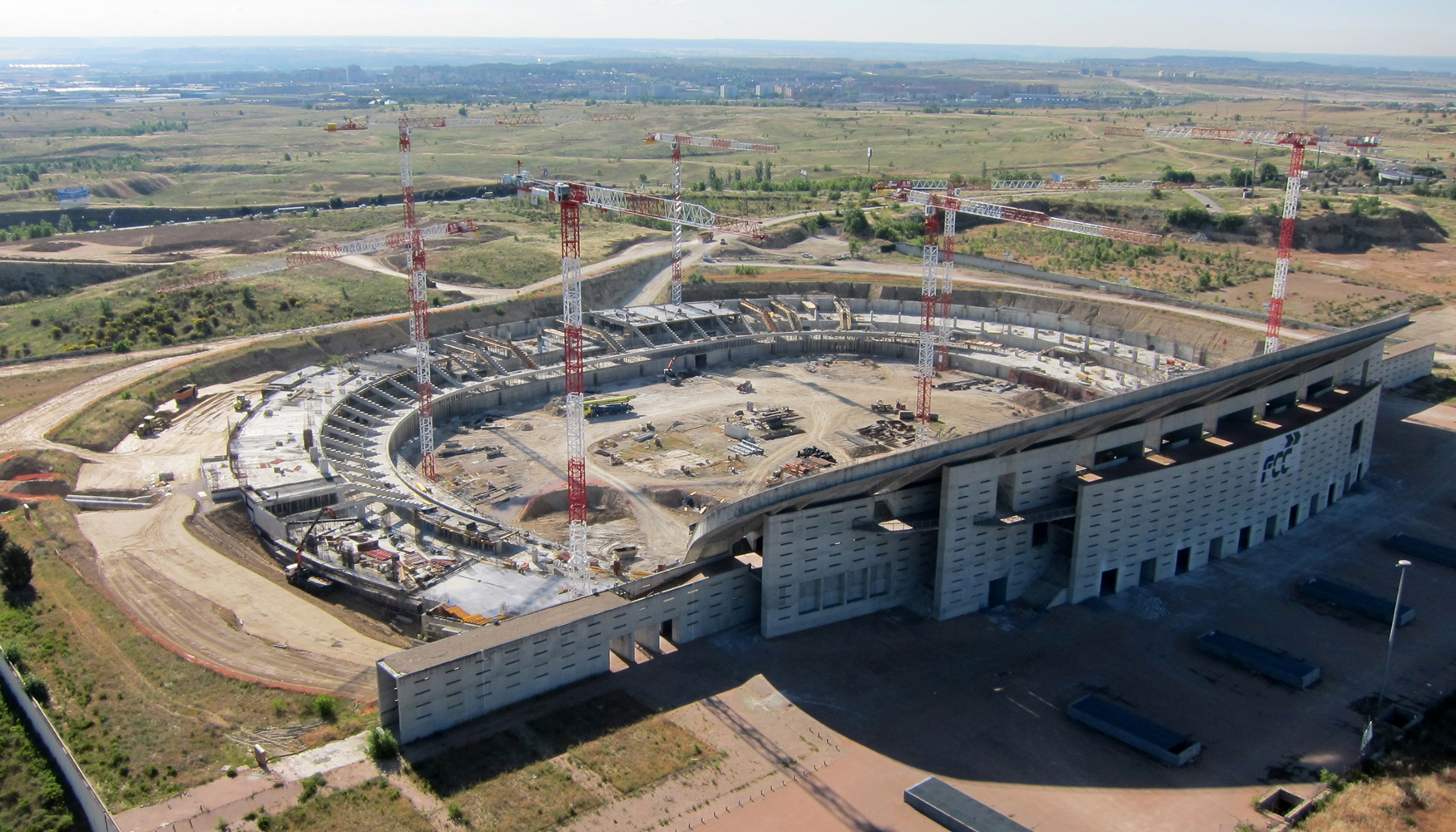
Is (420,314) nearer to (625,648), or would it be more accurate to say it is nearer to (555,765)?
(625,648)

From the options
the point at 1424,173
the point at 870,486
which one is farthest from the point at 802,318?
the point at 1424,173

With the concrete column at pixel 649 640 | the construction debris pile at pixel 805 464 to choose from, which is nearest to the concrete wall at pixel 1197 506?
the concrete column at pixel 649 640

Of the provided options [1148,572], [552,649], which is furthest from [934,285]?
[552,649]

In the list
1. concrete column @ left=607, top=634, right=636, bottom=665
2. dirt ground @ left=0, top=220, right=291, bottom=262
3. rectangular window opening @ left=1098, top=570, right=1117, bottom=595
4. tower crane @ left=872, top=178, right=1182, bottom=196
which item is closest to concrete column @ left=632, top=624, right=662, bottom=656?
concrete column @ left=607, top=634, right=636, bottom=665

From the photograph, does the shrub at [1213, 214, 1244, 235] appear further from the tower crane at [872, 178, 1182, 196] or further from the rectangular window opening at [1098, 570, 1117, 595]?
the rectangular window opening at [1098, 570, 1117, 595]

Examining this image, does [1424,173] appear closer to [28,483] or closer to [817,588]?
[817,588]
